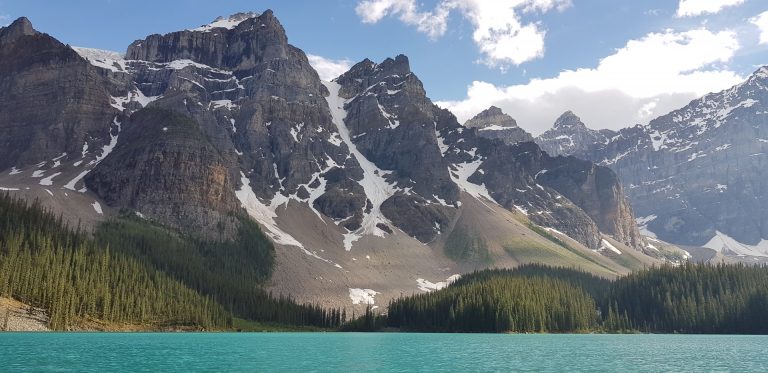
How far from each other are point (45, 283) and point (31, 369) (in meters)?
99.9

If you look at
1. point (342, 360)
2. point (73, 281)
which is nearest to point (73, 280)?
point (73, 281)

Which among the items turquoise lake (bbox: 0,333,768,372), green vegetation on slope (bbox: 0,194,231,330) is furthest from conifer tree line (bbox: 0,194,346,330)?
turquoise lake (bbox: 0,333,768,372)

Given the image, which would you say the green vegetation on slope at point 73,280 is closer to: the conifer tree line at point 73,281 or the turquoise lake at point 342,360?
the conifer tree line at point 73,281

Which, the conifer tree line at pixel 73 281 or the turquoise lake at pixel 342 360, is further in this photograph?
the conifer tree line at pixel 73 281

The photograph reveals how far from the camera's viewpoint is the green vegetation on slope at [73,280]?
147 metres

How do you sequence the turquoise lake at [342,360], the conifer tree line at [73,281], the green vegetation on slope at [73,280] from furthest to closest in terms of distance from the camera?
the green vegetation on slope at [73,280] → the conifer tree line at [73,281] → the turquoise lake at [342,360]

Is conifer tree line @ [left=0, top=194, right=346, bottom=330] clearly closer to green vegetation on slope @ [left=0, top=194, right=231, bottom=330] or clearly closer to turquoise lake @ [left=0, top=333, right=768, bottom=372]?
green vegetation on slope @ [left=0, top=194, right=231, bottom=330]

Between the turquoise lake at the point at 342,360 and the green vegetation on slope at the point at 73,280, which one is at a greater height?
the green vegetation on slope at the point at 73,280

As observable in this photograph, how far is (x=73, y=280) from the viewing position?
164000 millimetres

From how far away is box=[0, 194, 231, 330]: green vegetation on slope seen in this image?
14738 centimetres

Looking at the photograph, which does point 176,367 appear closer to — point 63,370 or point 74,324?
point 63,370

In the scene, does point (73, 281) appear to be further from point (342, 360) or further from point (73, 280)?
point (342, 360)

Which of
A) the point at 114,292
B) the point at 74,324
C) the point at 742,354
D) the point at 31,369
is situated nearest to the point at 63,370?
the point at 31,369

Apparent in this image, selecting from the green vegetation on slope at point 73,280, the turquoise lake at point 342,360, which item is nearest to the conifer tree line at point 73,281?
the green vegetation on slope at point 73,280
